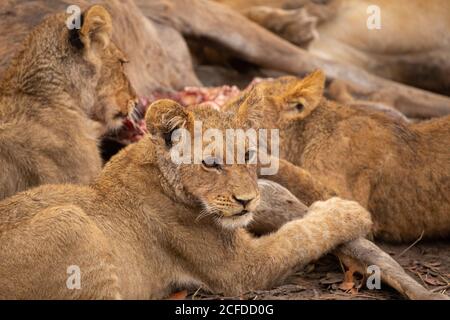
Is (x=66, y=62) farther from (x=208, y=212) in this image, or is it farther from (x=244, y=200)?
(x=244, y=200)

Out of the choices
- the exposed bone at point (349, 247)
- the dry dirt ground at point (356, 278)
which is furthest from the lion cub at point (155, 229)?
the exposed bone at point (349, 247)

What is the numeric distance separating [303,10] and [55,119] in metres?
4.85

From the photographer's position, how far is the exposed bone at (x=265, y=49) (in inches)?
366

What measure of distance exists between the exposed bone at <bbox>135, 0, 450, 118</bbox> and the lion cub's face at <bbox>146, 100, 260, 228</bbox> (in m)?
4.28

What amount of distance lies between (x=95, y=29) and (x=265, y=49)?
3.72 metres

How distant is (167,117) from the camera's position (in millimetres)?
5004

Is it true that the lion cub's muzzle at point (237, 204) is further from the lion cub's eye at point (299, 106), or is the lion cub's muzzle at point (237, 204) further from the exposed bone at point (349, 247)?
the lion cub's eye at point (299, 106)

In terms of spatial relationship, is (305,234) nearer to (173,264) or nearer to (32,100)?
(173,264)

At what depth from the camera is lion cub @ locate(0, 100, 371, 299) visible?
466cm

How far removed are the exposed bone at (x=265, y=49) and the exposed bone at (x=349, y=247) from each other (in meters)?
3.55

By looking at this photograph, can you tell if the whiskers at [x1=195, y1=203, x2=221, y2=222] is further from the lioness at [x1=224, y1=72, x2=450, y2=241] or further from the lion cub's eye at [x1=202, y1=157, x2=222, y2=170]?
the lioness at [x1=224, y1=72, x2=450, y2=241]

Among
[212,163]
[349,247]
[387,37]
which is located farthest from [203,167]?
[387,37]

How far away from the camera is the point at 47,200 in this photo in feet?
Answer: 16.4

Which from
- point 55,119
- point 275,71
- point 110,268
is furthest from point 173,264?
point 275,71
